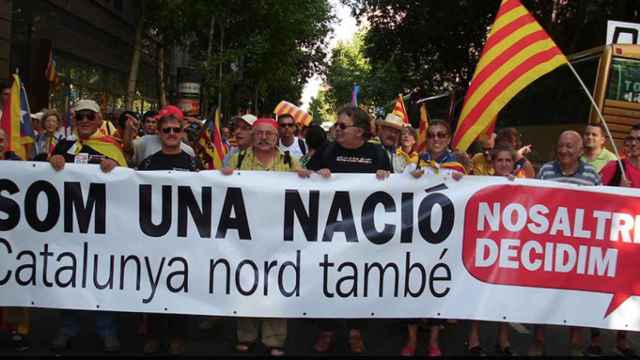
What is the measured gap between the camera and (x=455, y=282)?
5.20m

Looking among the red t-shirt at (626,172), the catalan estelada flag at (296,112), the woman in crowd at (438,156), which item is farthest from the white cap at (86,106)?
the catalan estelada flag at (296,112)

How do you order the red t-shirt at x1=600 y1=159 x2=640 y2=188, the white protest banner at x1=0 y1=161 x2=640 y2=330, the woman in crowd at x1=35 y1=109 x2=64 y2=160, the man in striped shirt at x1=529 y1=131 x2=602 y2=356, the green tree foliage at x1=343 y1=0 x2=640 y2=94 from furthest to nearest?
the green tree foliage at x1=343 y1=0 x2=640 y2=94 → the woman in crowd at x1=35 y1=109 x2=64 y2=160 → the red t-shirt at x1=600 y1=159 x2=640 y2=188 → the man in striped shirt at x1=529 y1=131 x2=602 y2=356 → the white protest banner at x1=0 y1=161 x2=640 y2=330

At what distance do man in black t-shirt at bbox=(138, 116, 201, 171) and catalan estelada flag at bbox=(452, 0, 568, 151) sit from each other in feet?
6.70

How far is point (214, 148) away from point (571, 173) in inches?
179

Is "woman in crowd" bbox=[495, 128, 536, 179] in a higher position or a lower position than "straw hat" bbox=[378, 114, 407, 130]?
lower

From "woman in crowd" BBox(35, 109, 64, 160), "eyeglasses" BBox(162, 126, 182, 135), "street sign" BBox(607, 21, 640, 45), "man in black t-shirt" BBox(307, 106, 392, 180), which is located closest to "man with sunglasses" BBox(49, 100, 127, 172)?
"eyeglasses" BBox(162, 126, 182, 135)

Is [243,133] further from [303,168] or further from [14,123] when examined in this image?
[14,123]

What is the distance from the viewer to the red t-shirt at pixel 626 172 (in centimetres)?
604

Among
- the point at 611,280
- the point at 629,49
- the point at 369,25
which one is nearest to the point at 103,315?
the point at 611,280

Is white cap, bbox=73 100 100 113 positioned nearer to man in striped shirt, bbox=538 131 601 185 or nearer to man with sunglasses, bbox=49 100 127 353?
man with sunglasses, bbox=49 100 127 353

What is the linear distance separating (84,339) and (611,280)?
379 cm

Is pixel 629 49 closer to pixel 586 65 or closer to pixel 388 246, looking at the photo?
pixel 586 65

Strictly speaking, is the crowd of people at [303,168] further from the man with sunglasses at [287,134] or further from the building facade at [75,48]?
the building facade at [75,48]

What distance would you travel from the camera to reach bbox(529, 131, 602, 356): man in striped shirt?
18.3 ft
